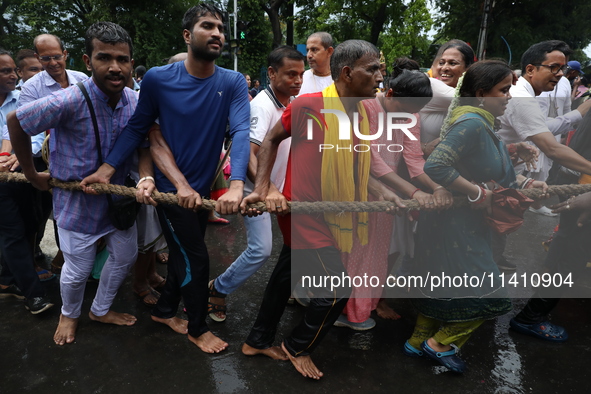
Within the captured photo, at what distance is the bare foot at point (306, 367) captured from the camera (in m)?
2.46

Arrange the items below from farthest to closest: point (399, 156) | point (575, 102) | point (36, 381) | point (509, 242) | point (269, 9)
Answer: point (269, 9) → point (575, 102) → point (509, 242) → point (399, 156) → point (36, 381)

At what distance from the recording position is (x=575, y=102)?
6.42 metres

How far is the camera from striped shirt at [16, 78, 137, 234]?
8.07 feet

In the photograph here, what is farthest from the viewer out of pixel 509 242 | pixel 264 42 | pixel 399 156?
pixel 264 42

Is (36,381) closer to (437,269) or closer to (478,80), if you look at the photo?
(437,269)

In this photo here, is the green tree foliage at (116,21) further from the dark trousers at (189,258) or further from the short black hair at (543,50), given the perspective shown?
the short black hair at (543,50)

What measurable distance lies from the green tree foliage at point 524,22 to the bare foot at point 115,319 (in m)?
19.0

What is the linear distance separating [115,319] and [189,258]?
829 millimetres

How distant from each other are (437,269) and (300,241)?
831mm

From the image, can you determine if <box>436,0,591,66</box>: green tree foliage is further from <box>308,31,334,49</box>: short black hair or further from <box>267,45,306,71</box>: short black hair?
<box>267,45,306,71</box>: short black hair

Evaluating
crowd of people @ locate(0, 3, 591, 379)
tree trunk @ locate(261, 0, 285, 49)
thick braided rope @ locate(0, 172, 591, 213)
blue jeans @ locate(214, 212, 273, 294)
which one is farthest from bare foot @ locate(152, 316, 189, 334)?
tree trunk @ locate(261, 0, 285, 49)

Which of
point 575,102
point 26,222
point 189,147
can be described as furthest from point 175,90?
point 575,102

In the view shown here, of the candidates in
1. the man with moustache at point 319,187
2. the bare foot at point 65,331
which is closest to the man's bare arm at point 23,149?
the bare foot at point 65,331

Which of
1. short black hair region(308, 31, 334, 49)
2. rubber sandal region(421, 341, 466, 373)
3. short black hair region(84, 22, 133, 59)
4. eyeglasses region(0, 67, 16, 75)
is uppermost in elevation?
short black hair region(308, 31, 334, 49)
